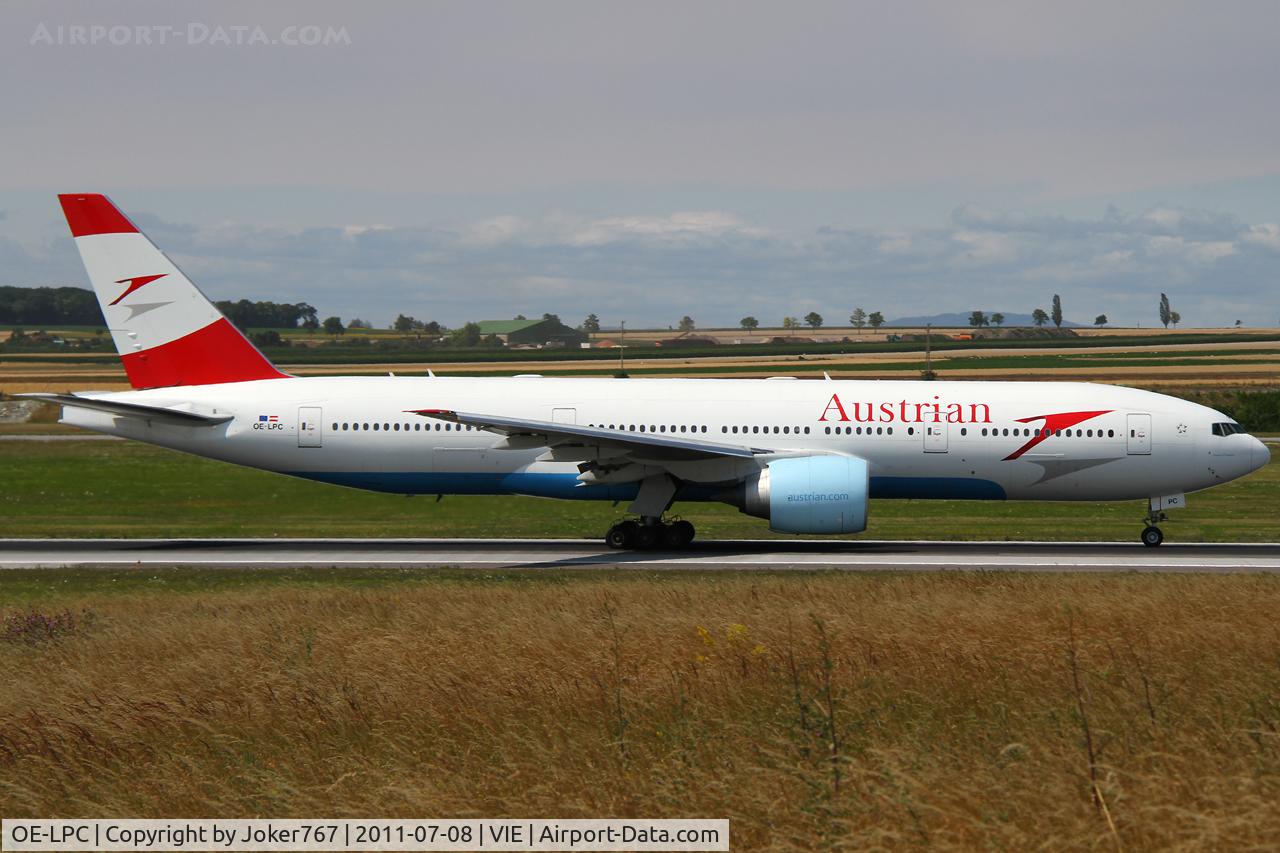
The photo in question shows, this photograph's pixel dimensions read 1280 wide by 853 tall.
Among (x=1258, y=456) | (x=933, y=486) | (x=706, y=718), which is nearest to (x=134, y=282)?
(x=933, y=486)

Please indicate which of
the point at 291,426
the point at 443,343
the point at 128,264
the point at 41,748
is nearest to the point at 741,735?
the point at 41,748

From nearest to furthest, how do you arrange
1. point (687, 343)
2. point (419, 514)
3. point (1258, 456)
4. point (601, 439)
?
point (601, 439)
point (1258, 456)
point (419, 514)
point (687, 343)

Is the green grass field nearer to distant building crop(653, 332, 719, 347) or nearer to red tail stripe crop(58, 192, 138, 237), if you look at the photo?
red tail stripe crop(58, 192, 138, 237)

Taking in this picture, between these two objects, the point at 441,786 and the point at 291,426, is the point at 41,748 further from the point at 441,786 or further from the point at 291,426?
the point at 291,426

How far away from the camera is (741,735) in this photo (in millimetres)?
10781

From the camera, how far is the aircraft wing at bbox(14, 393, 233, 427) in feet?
95.5

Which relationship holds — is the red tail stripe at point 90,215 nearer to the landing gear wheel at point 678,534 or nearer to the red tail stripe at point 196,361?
the red tail stripe at point 196,361

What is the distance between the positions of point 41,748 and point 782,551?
65.7 feet

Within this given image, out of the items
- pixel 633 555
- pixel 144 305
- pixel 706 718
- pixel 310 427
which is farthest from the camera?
pixel 144 305

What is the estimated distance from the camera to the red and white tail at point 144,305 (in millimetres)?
31141

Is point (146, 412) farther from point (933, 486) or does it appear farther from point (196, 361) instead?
point (933, 486)

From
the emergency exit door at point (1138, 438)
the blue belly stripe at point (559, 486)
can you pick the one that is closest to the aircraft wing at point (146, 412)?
the blue belly stripe at point (559, 486)

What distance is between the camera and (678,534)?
2977cm

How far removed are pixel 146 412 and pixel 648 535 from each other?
457 inches
